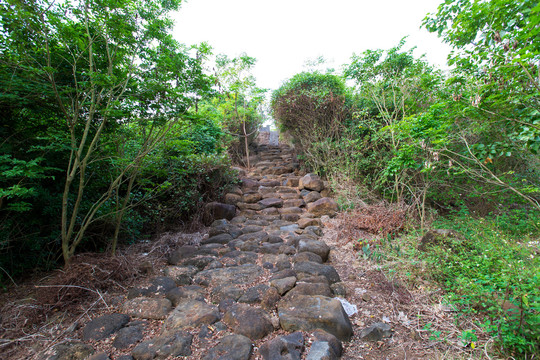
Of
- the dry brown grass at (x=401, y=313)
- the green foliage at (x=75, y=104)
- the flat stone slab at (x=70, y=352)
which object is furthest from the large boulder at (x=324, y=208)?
the flat stone slab at (x=70, y=352)

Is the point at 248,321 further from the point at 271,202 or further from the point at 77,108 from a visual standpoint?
the point at 271,202

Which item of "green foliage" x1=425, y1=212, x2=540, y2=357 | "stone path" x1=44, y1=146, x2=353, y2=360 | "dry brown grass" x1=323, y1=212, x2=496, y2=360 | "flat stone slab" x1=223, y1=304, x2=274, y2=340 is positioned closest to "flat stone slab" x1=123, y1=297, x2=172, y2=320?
"stone path" x1=44, y1=146, x2=353, y2=360

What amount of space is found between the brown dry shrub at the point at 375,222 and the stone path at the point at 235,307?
1.81 ft

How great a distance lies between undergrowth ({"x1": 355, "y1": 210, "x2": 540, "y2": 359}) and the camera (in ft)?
4.44

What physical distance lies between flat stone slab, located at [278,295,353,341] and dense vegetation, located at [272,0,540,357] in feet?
2.92

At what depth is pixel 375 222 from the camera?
3543 mm

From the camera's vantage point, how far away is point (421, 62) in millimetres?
4547

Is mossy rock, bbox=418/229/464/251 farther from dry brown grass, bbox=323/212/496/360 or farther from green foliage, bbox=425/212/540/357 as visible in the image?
dry brown grass, bbox=323/212/496/360

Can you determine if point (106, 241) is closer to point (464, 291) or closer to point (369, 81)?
point (464, 291)

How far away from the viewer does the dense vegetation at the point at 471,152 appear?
1.68 m

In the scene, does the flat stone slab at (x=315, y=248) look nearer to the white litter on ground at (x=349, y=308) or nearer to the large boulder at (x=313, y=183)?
the white litter on ground at (x=349, y=308)

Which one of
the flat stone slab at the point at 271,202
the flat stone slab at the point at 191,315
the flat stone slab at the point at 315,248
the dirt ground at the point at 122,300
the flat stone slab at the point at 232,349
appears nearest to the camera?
the flat stone slab at the point at 232,349

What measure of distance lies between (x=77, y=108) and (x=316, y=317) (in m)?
2.77

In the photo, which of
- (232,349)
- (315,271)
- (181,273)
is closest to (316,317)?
(232,349)
